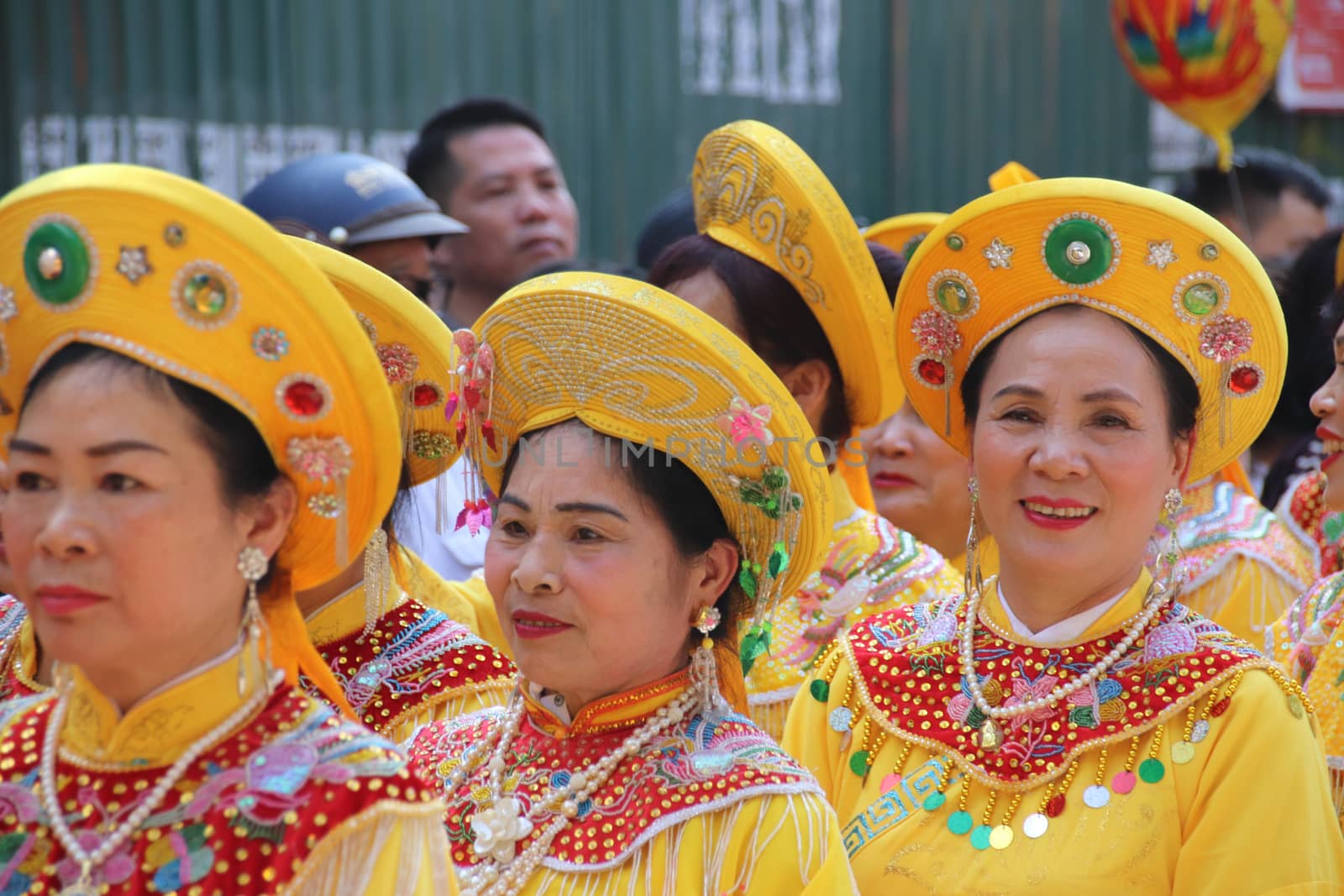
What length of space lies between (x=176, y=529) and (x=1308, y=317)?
141 inches

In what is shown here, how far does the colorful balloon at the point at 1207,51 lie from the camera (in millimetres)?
5629

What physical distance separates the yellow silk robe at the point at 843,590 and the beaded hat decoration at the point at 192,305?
1.71m

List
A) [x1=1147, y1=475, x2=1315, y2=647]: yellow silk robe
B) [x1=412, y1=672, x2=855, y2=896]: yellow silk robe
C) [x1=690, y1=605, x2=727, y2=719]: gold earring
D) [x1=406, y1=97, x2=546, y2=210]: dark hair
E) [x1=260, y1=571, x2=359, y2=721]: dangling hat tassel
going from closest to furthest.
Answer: [x1=260, y1=571, x2=359, y2=721]: dangling hat tassel → [x1=412, y1=672, x2=855, y2=896]: yellow silk robe → [x1=690, y1=605, x2=727, y2=719]: gold earring → [x1=1147, y1=475, x2=1315, y2=647]: yellow silk robe → [x1=406, y1=97, x2=546, y2=210]: dark hair

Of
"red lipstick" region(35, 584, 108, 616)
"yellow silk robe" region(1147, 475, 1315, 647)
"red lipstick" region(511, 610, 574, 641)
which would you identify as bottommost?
"yellow silk robe" region(1147, 475, 1315, 647)

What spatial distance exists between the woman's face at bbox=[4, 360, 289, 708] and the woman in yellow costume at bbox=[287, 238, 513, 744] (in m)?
A: 0.96

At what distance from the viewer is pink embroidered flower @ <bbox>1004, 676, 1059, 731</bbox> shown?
260 cm

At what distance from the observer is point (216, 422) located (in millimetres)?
1861

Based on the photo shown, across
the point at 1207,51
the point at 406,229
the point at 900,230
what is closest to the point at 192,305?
the point at 406,229

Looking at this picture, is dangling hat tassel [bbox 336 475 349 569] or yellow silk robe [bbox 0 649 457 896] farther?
dangling hat tassel [bbox 336 475 349 569]

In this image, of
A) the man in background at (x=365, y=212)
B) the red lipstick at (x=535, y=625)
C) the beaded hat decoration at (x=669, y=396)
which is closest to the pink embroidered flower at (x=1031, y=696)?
the beaded hat decoration at (x=669, y=396)

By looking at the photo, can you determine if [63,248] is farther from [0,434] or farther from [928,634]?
[928,634]

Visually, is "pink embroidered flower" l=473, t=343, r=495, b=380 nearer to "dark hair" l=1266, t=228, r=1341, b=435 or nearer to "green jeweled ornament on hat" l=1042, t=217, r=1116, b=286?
"green jeweled ornament on hat" l=1042, t=217, r=1116, b=286

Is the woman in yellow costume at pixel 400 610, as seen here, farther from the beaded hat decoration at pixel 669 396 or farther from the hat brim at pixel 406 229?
the hat brim at pixel 406 229

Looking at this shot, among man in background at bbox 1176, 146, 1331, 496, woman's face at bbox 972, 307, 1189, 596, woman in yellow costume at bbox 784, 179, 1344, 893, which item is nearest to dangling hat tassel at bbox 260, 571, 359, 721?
woman in yellow costume at bbox 784, 179, 1344, 893
